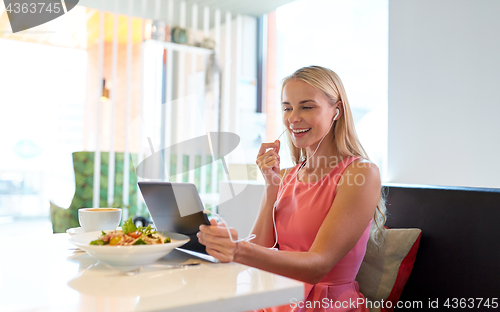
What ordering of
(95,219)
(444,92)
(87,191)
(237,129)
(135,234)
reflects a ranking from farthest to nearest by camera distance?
1. (237,129)
2. (87,191)
3. (444,92)
4. (95,219)
5. (135,234)

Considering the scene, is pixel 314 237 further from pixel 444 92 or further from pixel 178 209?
pixel 444 92

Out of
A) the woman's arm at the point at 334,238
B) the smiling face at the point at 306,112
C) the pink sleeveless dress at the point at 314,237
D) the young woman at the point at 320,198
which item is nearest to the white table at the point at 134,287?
the woman's arm at the point at 334,238

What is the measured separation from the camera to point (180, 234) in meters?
0.90

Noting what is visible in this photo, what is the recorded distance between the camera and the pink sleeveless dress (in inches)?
48.0

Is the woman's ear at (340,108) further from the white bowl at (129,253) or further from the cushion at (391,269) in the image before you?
the white bowl at (129,253)

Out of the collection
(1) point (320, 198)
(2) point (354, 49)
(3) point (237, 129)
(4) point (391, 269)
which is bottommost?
(4) point (391, 269)

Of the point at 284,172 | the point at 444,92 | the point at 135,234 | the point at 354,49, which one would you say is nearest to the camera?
the point at 135,234

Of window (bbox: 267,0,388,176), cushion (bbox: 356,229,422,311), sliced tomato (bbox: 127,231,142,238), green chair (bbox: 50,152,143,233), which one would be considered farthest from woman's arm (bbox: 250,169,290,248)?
green chair (bbox: 50,152,143,233)

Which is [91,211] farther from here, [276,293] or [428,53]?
[428,53]

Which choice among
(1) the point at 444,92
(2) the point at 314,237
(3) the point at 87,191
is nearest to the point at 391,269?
(2) the point at 314,237

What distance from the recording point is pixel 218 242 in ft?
2.76

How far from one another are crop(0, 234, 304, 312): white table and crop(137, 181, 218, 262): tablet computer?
0.20 ft

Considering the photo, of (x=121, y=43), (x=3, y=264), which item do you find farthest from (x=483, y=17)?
(x=121, y=43)

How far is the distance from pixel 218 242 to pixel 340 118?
0.76 meters
